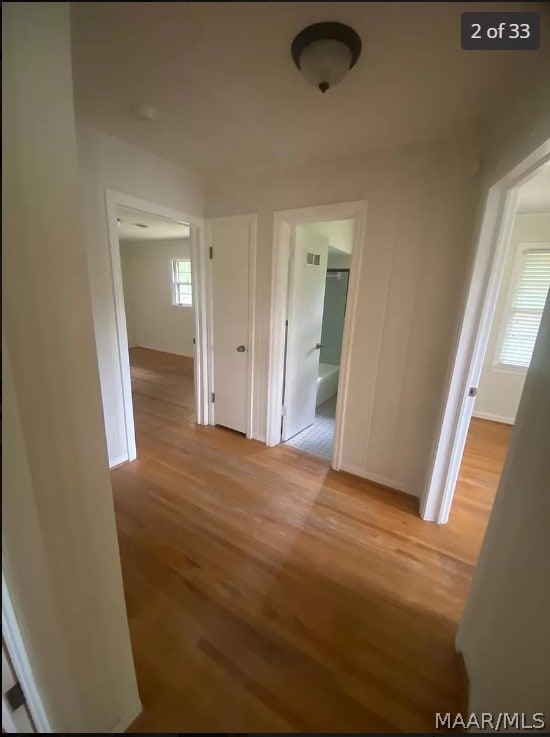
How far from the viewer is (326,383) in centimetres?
377

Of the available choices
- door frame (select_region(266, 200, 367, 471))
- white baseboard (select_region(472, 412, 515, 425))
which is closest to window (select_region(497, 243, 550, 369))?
white baseboard (select_region(472, 412, 515, 425))

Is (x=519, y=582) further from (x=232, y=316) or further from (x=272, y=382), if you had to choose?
(x=232, y=316)

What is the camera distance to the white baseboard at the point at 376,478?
2.17 metres

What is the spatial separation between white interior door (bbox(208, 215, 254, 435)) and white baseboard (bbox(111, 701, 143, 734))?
6.40 ft

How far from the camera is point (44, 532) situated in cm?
65

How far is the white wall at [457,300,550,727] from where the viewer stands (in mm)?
755

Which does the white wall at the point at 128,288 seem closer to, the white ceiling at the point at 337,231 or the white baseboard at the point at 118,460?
the white baseboard at the point at 118,460

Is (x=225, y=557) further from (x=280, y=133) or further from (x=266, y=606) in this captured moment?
(x=280, y=133)

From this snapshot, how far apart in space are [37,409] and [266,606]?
1.37 metres

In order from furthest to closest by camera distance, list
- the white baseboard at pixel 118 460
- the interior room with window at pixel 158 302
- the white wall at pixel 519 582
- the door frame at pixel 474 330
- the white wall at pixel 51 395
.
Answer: the interior room with window at pixel 158 302, the white baseboard at pixel 118 460, the door frame at pixel 474 330, the white wall at pixel 519 582, the white wall at pixel 51 395

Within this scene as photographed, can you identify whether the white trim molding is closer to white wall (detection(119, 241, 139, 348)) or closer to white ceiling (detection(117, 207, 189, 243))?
white ceiling (detection(117, 207, 189, 243))

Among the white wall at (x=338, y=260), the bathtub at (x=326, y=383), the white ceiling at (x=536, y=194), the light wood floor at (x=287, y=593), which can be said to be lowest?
the light wood floor at (x=287, y=593)

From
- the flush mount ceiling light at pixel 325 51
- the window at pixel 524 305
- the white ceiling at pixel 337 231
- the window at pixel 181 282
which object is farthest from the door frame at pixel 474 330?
the window at pixel 181 282

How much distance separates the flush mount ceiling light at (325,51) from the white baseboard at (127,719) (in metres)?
2.33
